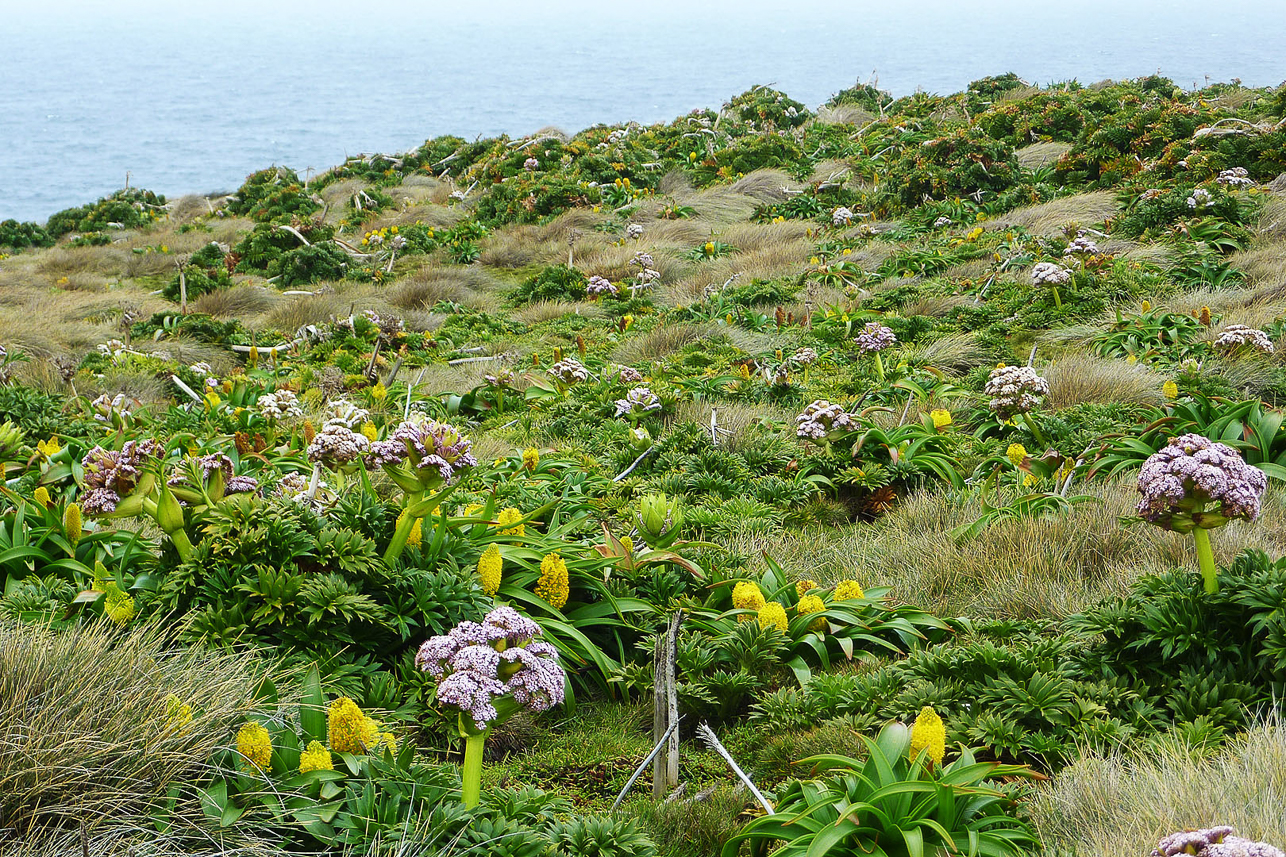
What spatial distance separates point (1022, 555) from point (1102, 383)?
292cm

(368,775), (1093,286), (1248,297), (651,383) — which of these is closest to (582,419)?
(651,383)

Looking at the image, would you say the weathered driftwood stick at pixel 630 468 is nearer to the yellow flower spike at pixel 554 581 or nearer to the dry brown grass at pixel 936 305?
the yellow flower spike at pixel 554 581

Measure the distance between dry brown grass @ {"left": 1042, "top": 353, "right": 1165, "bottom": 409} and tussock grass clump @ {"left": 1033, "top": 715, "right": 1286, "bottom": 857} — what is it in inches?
162

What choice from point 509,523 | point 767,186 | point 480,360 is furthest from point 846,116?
point 509,523

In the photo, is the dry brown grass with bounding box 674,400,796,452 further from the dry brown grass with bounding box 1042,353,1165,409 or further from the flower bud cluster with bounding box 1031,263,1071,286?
the flower bud cluster with bounding box 1031,263,1071,286

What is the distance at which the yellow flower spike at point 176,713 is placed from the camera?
2396mm

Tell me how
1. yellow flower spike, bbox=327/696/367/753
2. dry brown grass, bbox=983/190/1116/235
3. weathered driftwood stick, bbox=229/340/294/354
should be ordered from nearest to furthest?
yellow flower spike, bbox=327/696/367/753 → weathered driftwood stick, bbox=229/340/294/354 → dry brown grass, bbox=983/190/1116/235

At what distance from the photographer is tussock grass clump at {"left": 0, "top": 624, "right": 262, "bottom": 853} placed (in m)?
2.18

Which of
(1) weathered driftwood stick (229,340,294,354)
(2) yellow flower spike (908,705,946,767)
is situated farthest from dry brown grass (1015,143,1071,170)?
(2) yellow flower spike (908,705,946,767)

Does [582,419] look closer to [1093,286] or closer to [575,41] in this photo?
[1093,286]

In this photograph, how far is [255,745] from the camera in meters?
2.40

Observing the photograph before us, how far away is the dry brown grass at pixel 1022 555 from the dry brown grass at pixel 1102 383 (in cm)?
168

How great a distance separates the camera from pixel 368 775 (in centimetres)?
242

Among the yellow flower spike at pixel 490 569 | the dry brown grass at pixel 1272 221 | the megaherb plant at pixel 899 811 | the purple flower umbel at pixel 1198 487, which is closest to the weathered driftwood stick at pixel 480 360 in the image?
the yellow flower spike at pixel 490 569
